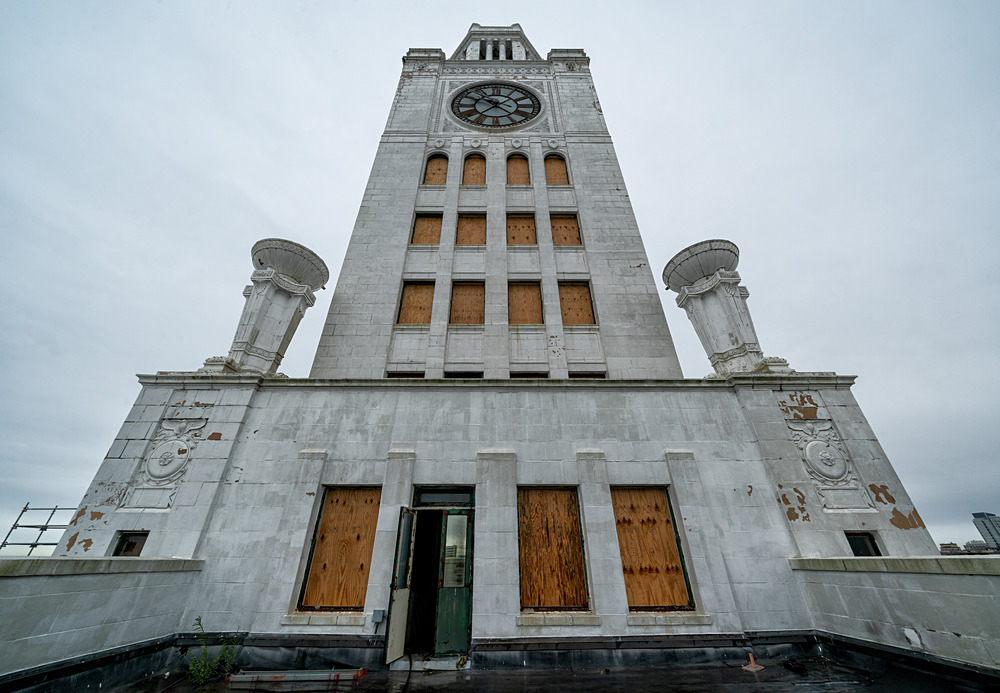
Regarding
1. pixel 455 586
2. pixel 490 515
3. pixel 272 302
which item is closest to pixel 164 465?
pixel 272 302

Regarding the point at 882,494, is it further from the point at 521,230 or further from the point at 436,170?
the point at 436,170

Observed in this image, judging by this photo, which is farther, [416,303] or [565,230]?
[565,230]

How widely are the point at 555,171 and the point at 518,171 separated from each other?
1750 mm

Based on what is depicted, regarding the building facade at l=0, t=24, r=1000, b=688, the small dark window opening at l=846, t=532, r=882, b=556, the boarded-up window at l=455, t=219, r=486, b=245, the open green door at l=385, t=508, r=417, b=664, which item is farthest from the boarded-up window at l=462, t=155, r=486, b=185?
the small dark window opening at l=846, t=532, r=882, b=556

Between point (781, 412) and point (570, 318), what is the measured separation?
6556 millimetres

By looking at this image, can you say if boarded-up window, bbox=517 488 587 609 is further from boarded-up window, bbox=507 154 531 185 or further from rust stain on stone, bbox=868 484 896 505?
boarded-up window, bbox=507 154 531 185

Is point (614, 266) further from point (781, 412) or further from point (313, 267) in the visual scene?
point (313, 267)

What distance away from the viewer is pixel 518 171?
17609 mm

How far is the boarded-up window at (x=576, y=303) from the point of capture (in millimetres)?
13344

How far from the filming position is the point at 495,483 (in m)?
8.11

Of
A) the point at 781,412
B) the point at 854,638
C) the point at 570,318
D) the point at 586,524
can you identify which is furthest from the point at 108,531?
the point at 781,412

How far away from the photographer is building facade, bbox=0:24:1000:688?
645 cm

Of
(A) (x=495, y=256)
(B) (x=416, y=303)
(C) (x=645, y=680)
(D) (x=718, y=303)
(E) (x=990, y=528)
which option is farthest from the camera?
(E) (x=990, y=528)

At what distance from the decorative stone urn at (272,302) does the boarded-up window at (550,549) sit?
26.0ft
